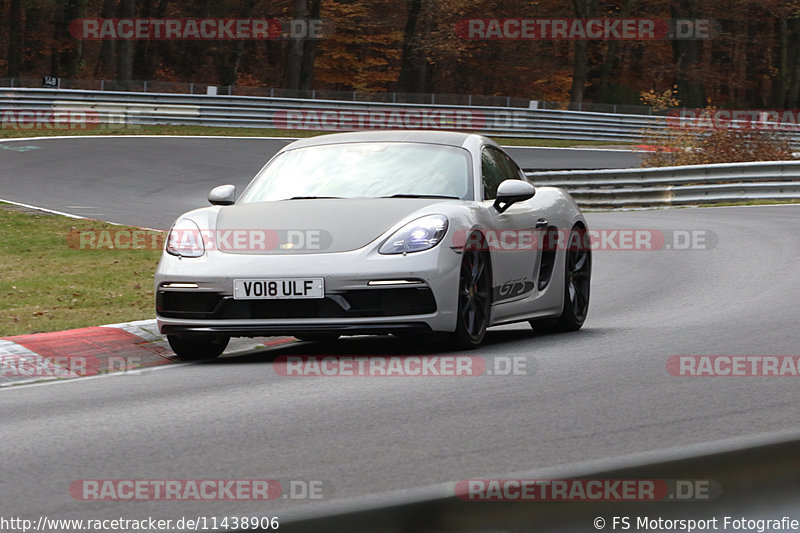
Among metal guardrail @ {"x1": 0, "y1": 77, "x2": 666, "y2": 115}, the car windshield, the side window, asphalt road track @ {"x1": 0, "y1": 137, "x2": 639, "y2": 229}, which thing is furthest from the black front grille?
metal guardrail @ {"x1": 0, "y1": 77, "x2": 666, "y2": 115}

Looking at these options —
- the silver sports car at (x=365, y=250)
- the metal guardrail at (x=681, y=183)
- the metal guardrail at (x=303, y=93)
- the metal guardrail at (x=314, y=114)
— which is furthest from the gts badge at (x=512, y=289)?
the metal guardrail at (x=303, y=93)

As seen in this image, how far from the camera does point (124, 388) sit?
7305 mm

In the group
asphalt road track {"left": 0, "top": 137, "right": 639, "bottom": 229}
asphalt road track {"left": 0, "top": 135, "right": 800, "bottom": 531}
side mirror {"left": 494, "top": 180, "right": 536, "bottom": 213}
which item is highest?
side mirror {"left": 494, "top": 180, "right": 536, "bottom": 213}

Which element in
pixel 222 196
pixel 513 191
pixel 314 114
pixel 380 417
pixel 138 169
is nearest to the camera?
pixel 380 417

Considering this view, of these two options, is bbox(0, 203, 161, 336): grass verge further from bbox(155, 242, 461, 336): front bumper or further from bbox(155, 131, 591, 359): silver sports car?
bbox(155, 242, 461, 336): front bumper

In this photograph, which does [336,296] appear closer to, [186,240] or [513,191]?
[186,240]

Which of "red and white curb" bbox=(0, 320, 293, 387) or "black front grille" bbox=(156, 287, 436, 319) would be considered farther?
"red and white curb" bbox=(0, 320, 293, 387)

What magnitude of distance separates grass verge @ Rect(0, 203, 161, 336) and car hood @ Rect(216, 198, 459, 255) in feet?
6.65

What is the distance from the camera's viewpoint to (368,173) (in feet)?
29.1

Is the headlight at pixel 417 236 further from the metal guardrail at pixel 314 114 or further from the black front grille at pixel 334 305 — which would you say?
the metal guardrail at pixel 314 114

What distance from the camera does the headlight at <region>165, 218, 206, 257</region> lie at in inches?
316

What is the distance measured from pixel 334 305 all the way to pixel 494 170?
226 centimetres

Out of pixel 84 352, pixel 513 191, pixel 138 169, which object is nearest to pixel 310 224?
pixel 513 191

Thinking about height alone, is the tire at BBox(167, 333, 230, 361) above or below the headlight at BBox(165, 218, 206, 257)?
below
